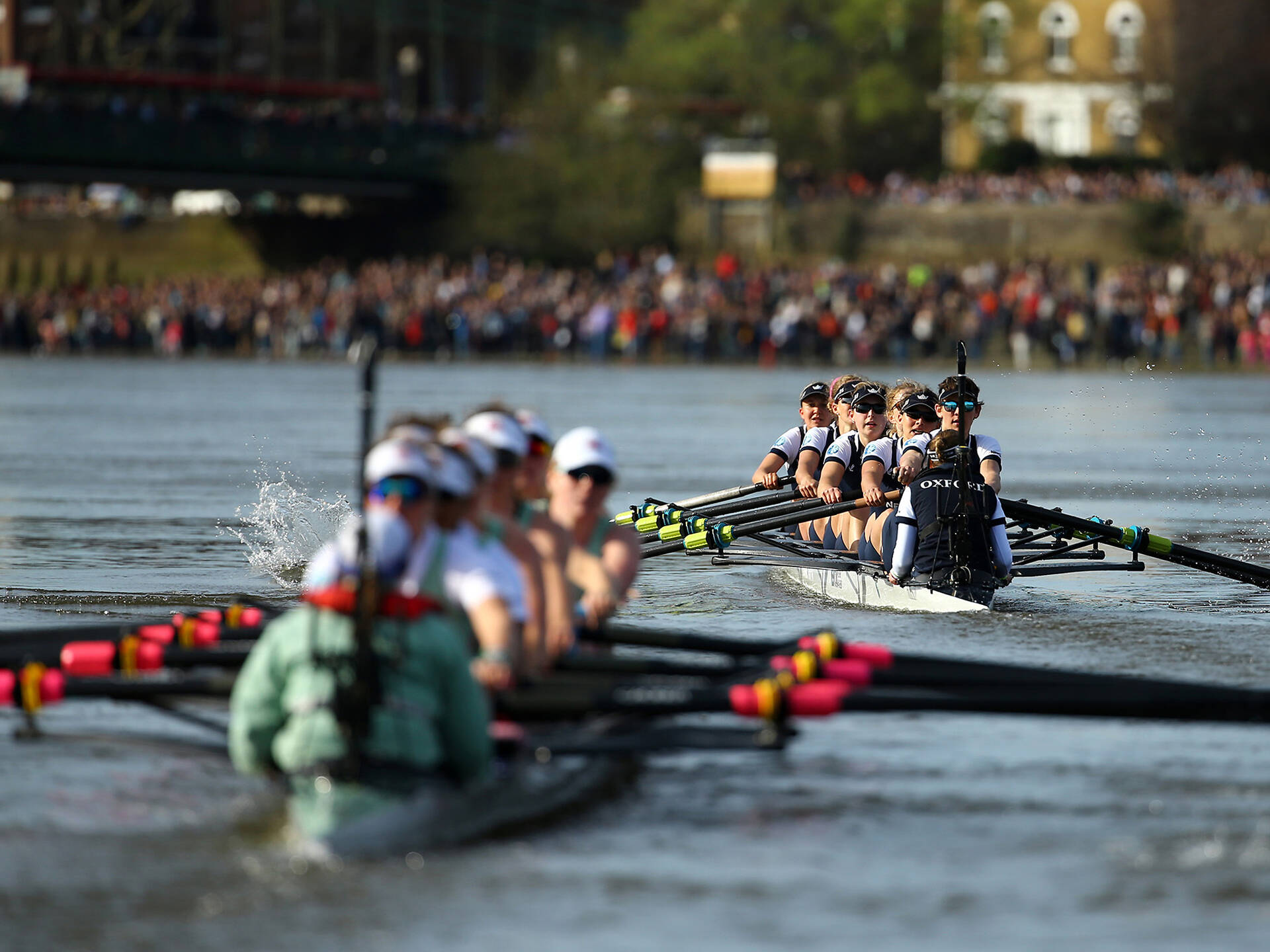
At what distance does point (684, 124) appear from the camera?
3004 inches

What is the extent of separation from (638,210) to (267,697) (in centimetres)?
6385

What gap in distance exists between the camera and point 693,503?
1728 centimetres

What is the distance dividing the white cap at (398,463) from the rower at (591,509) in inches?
70.4

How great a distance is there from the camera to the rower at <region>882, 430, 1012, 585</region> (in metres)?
13.6

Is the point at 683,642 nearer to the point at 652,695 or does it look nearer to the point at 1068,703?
the point at 652,695

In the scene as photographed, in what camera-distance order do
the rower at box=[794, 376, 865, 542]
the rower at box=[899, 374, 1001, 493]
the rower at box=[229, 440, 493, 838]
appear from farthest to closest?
the rower at box=[794, 376, 865, 542] < the rower at box=[899, 374, 1001, 493] < the rower at box=[229, 440, 493, 838]

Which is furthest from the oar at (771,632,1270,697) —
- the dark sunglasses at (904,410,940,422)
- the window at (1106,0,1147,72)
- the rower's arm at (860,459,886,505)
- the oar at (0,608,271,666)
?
the window at (1106,0,1147,72)

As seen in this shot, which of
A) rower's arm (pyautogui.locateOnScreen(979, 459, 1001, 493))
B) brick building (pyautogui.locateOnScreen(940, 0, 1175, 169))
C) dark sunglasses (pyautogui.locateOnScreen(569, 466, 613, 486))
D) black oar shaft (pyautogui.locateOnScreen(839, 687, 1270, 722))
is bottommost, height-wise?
black oar shaft (pyautogui.locateOnScreen(839, 687, 1270, 722))

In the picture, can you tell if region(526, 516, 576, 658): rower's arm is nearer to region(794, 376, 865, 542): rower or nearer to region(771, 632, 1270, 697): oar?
region(771, 632, 1270, 697): oar

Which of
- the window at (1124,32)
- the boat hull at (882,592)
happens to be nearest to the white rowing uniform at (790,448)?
the boat hull at (882,592)

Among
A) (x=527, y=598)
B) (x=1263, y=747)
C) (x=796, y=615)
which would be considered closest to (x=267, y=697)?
(x=527, y=598)

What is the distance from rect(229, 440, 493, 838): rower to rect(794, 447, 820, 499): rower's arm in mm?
8505

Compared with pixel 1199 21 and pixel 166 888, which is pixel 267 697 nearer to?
pixel 166 888

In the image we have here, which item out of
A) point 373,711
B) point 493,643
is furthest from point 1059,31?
point 373,711
